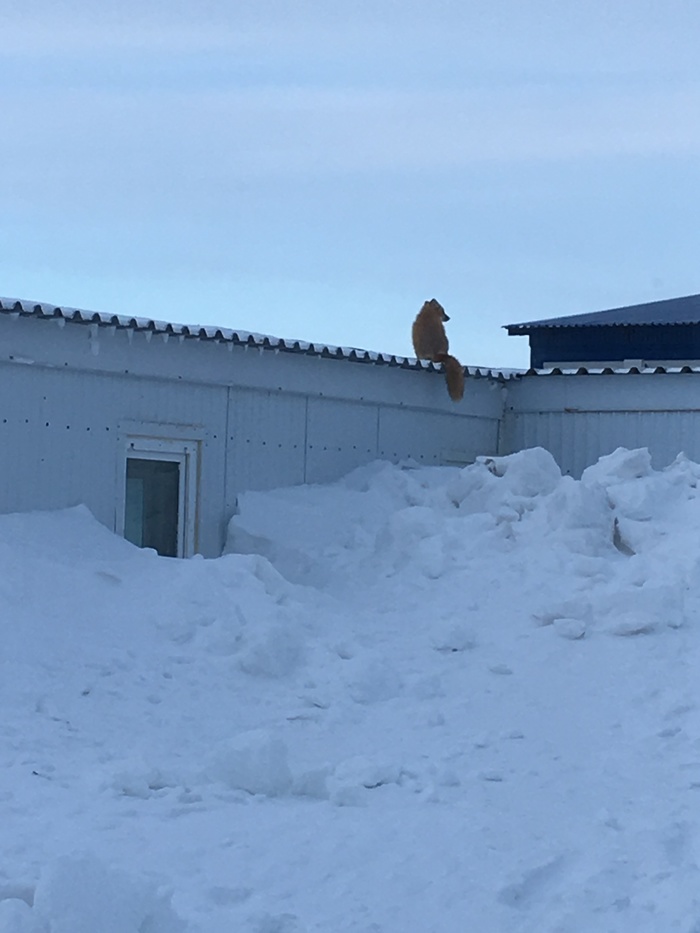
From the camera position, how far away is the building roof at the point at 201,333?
39.4 ft

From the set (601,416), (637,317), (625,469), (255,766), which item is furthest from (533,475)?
(637,317)

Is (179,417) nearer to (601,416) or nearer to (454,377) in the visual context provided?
(454,377)

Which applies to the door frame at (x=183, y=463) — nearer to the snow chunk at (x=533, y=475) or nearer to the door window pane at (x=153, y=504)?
the door window pane at (x=153, y=504)

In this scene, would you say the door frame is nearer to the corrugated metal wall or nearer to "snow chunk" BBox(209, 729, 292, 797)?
the corrugated metal wall

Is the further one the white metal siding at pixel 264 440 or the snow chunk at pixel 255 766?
the white metal siding at pixel 264 440

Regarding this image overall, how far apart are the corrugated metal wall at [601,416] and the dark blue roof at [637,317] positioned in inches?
269

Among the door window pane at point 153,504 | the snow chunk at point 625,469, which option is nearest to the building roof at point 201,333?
the door window pane at point 153,504

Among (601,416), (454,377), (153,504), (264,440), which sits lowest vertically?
(153,504)

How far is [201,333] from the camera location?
13266 millimetres

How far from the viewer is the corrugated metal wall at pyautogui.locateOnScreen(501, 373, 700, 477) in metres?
15.6

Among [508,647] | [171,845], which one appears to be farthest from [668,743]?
[171,845]

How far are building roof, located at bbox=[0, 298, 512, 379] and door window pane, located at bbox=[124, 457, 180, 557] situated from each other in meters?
1.17

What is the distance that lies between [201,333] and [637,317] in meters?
11.8

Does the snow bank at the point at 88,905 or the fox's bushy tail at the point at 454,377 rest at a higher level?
the fox's bushy tail at the point at 454,377
